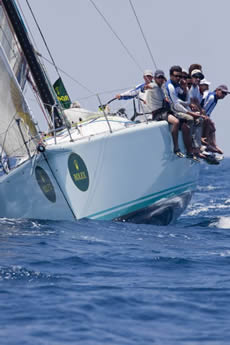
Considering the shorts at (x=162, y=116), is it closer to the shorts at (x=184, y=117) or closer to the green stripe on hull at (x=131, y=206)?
the shorts at (x=184, y=117)

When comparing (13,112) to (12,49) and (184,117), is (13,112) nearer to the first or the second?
(184,117)

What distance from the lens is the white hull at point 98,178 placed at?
9.32m

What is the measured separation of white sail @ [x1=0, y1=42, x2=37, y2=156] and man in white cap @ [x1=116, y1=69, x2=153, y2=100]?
169 centimetres

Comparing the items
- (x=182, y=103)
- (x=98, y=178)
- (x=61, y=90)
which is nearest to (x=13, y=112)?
(x=98, y=178)

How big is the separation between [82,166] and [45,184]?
0.55m

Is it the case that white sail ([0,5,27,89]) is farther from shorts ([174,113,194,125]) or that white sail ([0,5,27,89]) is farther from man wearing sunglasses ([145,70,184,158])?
shorts ([174,113,194,125])

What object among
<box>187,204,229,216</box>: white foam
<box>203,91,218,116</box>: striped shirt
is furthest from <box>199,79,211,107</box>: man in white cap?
<box>187,204,229,216</box>: white foam

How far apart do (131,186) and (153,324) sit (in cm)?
496

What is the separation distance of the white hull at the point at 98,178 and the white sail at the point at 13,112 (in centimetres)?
40

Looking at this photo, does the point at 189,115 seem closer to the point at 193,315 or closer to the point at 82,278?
the point at 82,278

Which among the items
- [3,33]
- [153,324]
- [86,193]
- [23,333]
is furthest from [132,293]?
[3,33]

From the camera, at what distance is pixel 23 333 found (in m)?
4.68

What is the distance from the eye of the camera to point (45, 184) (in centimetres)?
947

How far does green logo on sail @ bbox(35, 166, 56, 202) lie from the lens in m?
9.37
